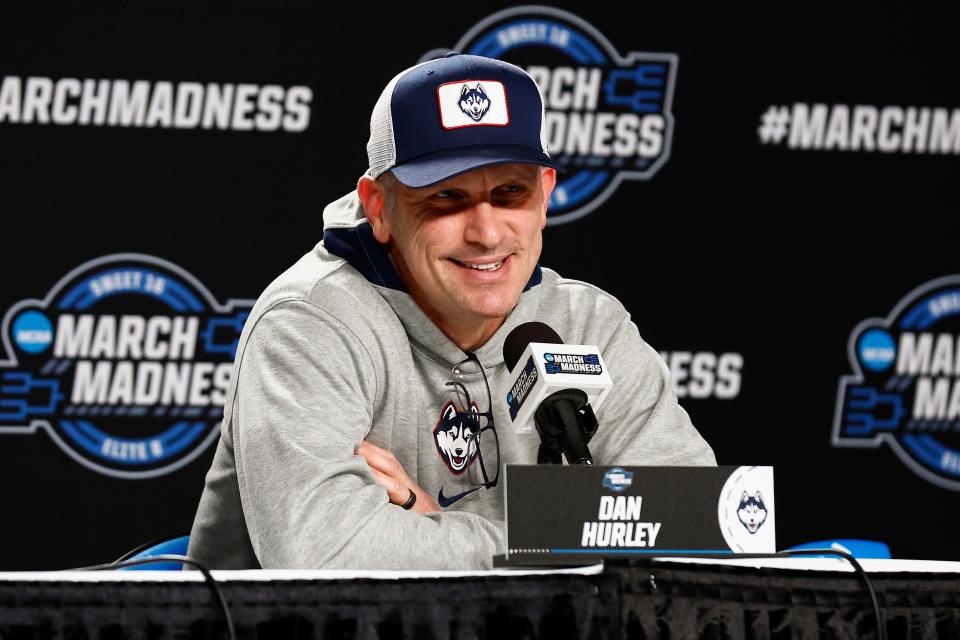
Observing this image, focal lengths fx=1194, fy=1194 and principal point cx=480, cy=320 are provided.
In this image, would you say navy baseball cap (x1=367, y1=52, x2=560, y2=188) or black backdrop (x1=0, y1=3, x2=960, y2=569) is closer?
navy baseball cap (x1=367, y1=52, x2=560, y2=188)

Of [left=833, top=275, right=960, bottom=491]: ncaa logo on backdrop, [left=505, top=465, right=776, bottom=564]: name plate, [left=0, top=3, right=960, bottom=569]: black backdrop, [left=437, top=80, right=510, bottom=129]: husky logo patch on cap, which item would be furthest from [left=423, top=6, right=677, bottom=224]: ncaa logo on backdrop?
[left=505, top=465, right=776, bottom=564]: name plate

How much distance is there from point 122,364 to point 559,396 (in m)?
2.32

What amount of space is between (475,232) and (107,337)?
1.90m

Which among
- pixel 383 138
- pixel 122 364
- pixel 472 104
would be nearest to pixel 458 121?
pixel 472 104

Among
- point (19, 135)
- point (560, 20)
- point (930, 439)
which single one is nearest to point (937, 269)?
point (930, 439)

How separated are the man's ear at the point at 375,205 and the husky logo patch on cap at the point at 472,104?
0.20 metres

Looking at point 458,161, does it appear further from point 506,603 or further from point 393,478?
point 506,603

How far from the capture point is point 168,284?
3.48 m

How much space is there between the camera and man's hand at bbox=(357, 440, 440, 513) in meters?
1.81

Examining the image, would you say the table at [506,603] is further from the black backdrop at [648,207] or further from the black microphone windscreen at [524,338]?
the black backdrop at [648,207]

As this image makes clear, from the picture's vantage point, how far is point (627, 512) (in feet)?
3.78

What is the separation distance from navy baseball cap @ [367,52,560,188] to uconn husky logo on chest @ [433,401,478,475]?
401 mm

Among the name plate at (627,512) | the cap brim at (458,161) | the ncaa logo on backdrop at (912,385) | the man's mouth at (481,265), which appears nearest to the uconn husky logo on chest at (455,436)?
the man's mouth at (481,265)

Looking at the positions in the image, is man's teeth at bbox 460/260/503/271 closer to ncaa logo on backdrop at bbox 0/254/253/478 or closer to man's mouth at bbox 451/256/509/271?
man's mouth at bbox 451/256/509/271
